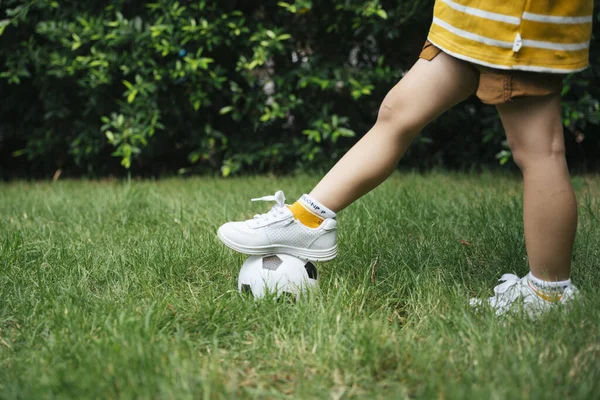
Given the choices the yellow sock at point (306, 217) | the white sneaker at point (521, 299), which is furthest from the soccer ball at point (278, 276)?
the white sneaker at point (521, 299)

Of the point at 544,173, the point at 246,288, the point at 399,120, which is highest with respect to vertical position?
the point at 399,120

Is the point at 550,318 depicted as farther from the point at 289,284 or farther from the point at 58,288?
the point at 58,288

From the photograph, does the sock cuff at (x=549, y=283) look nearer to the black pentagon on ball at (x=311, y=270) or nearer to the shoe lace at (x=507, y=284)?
the shoe lace at (x=507, y=284)

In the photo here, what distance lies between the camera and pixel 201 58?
414cm

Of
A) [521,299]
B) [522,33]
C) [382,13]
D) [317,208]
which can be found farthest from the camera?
[382,13]

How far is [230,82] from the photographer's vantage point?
439 centimetres

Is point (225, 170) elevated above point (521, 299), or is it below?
below

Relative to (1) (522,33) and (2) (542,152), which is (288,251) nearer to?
(2) (542,152)

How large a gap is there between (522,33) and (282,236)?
900 millimetres

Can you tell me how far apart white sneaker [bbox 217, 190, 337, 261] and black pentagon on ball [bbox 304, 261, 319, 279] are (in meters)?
0.03

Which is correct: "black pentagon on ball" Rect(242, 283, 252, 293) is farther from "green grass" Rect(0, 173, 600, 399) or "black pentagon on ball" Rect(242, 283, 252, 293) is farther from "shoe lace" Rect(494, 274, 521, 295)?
"shoe lace" Rect(494, 274, 521, 295)

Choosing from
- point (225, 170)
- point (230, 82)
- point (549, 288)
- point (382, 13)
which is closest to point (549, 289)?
point (549, 288)

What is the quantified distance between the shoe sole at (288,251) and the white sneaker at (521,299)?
1.51ft

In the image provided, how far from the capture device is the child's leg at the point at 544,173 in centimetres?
165
